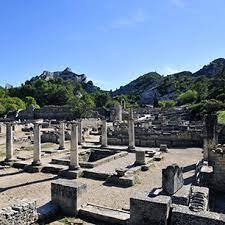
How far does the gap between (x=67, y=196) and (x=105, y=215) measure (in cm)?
156

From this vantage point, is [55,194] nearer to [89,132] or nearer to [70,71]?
[89,132]

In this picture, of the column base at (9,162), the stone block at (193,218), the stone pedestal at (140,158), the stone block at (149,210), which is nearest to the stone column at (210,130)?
the stone pedestal at (140,158)

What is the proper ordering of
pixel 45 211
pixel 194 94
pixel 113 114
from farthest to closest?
pixel 194 94 → pixel 113 114 → pixel 45 211

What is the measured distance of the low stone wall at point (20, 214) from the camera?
909 cm

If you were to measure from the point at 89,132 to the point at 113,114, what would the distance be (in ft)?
53.1

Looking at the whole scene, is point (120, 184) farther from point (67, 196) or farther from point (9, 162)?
point (9, 162)

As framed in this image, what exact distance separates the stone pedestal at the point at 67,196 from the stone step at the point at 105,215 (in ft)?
1.05

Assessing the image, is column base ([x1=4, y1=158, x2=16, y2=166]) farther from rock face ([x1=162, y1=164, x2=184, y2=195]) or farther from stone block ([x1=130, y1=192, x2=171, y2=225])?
stone block ([x1=130, y1=192, x2=171, y2=225])

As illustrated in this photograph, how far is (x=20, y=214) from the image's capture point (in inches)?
379

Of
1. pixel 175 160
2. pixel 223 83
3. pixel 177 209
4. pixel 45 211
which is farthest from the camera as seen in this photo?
pixel 223 83

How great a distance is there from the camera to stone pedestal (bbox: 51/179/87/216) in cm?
1127

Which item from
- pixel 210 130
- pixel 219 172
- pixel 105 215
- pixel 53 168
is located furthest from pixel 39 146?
pixel 219 172

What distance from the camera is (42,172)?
19.4 metres

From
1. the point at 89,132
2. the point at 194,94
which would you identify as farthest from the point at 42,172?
the point at 194,94
